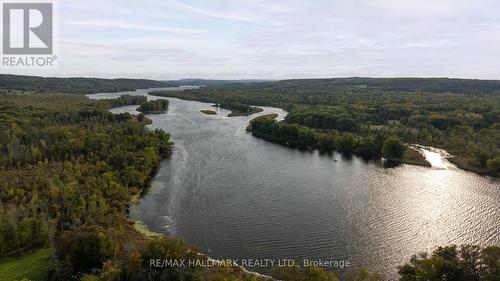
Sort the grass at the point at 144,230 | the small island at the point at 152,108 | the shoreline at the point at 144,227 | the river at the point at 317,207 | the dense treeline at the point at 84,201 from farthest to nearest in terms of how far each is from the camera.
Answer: the small island at the point at 152,108
the grass at the point at 144,230
the river at the point at 317,207
the shoreline at the point at 144,227
the dense treeline at the point at 84,201

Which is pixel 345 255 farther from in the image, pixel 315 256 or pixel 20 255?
pixel 20 255

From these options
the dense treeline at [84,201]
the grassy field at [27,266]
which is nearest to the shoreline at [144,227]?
the dense treeline at [84,201]

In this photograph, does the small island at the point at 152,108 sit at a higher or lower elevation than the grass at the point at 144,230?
higher

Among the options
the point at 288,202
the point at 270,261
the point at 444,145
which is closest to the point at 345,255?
the point at 270,261

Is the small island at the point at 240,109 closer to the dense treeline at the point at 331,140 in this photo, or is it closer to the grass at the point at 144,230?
the dense treeline at the point at 331,140

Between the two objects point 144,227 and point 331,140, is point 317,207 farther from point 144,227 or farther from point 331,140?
point 331,140
